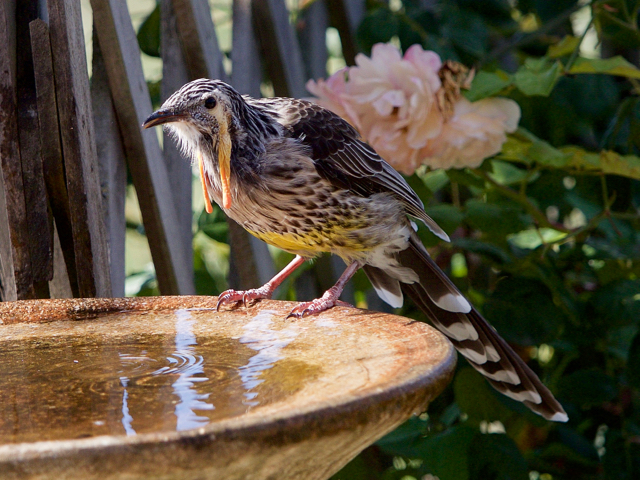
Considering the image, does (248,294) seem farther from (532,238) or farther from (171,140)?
(532,238)

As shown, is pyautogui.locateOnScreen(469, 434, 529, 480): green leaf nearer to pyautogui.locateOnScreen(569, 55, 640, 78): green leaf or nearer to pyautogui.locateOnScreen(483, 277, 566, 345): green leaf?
pyautogui.locateOnScreen(483, 277, 566, 345): green leaf

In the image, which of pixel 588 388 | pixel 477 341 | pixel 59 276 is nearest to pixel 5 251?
pixel 59 276

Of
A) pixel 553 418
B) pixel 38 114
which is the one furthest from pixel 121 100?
pixel 553 418

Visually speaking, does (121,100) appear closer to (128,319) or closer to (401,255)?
(128,319)

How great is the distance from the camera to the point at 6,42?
1825 mm

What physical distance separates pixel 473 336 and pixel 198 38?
1.44m

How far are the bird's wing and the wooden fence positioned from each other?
1.46 ft

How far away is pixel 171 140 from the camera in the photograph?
2.51 metres

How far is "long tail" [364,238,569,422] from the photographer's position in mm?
2223

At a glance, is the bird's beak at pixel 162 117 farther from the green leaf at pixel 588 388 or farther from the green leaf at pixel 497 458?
the green leaf at pixel 588 388

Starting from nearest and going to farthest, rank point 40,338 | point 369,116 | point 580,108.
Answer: point 40,338, point 369,116, point 580,108

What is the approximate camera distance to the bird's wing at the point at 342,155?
7.06 ft

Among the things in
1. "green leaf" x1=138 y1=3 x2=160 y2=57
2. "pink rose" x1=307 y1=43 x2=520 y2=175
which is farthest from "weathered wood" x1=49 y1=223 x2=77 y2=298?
"green leaf" x1=138 y1=3 x2=160 y2=57

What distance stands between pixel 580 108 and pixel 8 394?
241cm
